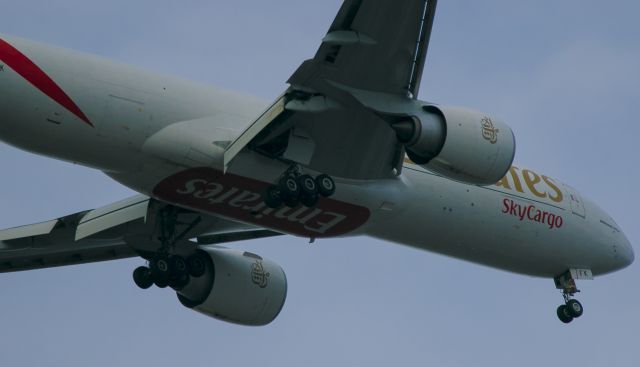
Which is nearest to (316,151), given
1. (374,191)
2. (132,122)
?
(374,191)

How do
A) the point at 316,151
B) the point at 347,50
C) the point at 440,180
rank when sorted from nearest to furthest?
the point at 347,50
the point at 316,151
the point at 440,180

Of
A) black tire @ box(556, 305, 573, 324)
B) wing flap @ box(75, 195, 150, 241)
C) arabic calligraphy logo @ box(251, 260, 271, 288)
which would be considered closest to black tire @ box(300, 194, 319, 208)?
wing flap @ box(75, 195, 150, 241)

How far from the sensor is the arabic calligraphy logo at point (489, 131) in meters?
27.7

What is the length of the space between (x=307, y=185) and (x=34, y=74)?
17.9 ft

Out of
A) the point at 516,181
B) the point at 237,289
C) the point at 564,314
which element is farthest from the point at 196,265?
the point at 564,314

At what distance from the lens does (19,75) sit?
2672cm

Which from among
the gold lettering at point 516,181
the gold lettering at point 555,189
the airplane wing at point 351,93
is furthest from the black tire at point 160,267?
the gold lettering at point 555,189

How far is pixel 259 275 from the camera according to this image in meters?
34.0

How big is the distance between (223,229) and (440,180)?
5.16 meters

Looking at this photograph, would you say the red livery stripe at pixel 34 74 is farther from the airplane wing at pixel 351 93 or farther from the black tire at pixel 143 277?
the black tire at pixel 143 277

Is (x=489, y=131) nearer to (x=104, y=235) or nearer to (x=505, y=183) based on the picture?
(x=505, y=183)

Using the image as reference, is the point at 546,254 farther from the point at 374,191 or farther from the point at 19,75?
the point at 19,75

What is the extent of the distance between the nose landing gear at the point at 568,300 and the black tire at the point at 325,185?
310 inches

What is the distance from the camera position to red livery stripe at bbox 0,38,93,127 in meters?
26.8
